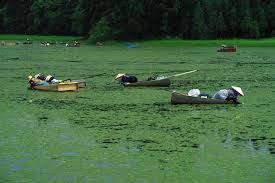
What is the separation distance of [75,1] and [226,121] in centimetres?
7377

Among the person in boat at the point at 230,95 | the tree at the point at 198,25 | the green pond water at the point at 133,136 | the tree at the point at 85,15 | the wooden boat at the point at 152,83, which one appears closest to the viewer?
the green pond water at the point at 133,136

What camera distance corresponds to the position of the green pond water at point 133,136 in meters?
11.3

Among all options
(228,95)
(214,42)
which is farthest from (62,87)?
(214,42)

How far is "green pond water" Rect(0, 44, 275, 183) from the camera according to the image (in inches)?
446

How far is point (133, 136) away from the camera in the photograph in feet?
48.3

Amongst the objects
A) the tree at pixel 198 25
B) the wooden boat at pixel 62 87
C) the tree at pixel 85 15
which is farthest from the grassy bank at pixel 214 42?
the wooden boat at pixel 62 87

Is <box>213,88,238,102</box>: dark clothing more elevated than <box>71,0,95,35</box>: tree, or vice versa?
<box>71,0,95,35</box>: tree

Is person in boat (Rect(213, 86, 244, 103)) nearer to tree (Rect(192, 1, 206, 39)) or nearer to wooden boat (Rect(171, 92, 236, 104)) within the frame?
wooden boat (Rect(171, 92, 236, 104))

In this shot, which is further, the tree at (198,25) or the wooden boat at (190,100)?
the tree at (198,25)

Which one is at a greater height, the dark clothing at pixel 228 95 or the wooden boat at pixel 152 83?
the dark clothing at pixel 228 95

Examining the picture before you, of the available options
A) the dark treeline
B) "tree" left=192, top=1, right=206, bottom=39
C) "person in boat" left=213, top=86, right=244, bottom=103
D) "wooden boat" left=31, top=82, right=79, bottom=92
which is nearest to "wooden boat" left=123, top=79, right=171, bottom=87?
"wooden boat" left=31, top=82, right=79, bottom=92

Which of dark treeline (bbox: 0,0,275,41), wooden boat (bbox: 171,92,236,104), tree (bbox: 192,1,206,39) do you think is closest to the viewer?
wooden boat (bbox: 171,92,236,104)

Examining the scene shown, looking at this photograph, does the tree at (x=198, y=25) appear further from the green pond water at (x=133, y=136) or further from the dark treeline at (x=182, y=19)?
the green pond water at (x=133, y=136)

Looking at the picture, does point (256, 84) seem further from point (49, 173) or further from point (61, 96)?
point (49, 173)
